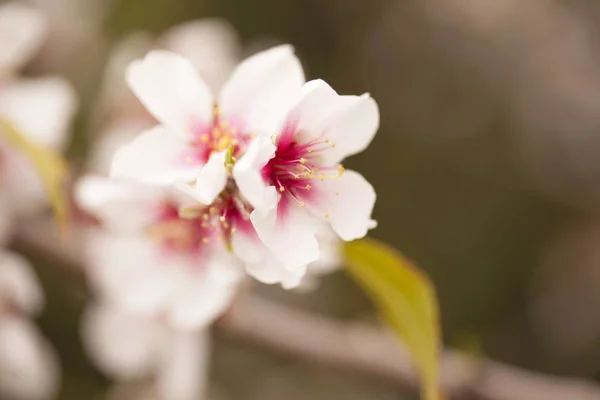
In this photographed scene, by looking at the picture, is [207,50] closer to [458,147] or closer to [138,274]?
[138,274]

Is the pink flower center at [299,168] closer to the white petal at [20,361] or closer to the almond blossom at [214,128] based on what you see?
the almond blossom at [214,128]

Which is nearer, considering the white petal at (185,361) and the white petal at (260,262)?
the white petal at (260,262)

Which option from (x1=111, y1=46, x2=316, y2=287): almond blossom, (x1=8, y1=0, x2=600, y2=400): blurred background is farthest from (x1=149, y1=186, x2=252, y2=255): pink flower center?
(x1=8, y1=0, x2=600, y2=400): blurred background

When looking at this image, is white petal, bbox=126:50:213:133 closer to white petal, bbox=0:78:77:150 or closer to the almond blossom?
the almond blossom

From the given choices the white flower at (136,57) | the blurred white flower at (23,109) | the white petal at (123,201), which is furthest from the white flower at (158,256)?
the white flower at (136,57)

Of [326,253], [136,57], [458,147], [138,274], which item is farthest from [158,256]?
[458,147]

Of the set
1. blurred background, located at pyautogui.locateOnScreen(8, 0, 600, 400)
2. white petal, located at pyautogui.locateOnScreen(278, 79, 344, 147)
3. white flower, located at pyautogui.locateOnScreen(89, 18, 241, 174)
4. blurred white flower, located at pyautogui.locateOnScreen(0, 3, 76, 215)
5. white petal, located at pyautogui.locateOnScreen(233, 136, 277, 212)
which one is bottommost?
white petal, located at pyautogui.locateOnScreen(233, 136, 277, 212)

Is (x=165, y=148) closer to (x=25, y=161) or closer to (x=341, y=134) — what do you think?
(x=341, y=134)
